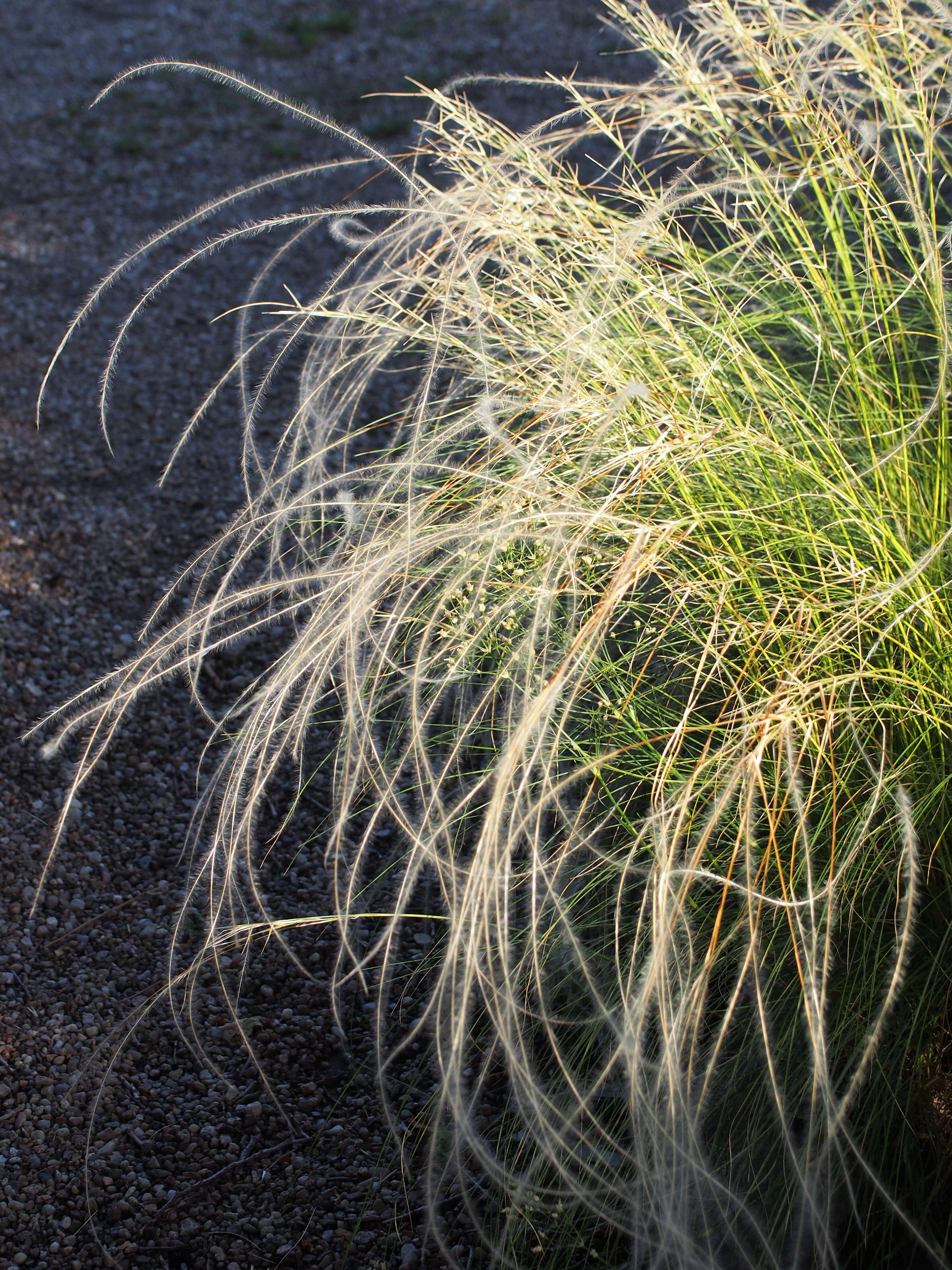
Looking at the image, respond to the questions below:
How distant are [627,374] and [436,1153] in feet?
3.36

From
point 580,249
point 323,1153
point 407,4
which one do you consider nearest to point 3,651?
point 323,1153

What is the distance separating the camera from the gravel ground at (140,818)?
4.51 feet

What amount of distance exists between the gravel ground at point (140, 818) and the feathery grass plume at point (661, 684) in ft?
0.40

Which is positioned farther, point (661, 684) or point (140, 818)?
point (140, 818)

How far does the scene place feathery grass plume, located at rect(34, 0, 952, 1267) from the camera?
109cm

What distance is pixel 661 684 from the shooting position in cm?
153

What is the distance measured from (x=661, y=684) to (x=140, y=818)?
0.96 metres

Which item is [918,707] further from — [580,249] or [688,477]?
[580,249]

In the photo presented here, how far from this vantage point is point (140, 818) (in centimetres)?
192

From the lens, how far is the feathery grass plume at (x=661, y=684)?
3.57 ft

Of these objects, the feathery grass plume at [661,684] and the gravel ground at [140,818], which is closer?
the feathery grass plume at [661,684]

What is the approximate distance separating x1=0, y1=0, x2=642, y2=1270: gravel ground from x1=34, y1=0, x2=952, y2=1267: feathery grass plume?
0.40ft

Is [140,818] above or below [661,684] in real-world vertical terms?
below

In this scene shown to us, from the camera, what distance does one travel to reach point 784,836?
1.37m
